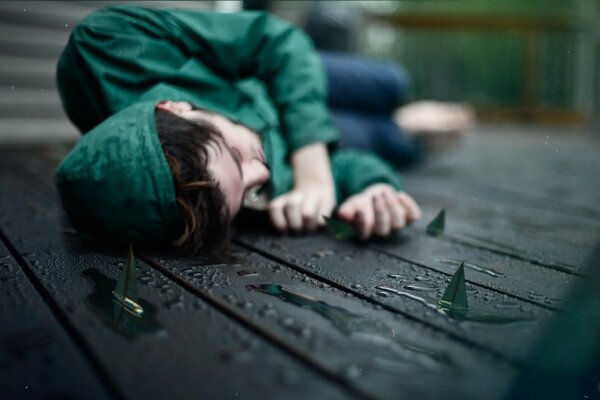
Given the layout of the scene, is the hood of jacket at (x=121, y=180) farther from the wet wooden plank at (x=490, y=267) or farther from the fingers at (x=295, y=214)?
the wet wooden plank at (x=490, y=267)

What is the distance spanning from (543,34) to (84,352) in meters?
7.35

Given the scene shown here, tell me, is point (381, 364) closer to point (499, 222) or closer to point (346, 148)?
point (499, 222)

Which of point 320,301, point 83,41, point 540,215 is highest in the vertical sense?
point 83,41

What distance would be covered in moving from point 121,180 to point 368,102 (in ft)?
5.41

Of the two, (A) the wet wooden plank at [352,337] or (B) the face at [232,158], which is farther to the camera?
(B) the face at [232,158]

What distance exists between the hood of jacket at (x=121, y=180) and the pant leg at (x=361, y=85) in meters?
1.47

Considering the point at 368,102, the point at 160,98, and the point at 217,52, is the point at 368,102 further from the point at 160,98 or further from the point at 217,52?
the point at 160,98

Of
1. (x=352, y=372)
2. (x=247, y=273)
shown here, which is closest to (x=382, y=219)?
(x=247, y=273)

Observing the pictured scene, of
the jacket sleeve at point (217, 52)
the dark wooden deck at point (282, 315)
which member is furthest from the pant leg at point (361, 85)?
the dark wooden deck at point (282, 315)

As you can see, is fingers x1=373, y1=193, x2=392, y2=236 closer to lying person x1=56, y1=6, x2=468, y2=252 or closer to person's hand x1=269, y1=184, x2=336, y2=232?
lying person x1=56, y1=6, x2=468, y2=252

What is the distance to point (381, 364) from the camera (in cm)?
59

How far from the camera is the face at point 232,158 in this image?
1035 millimetres

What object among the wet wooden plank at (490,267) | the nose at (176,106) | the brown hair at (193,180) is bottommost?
the wet wooden plank at (490,267)

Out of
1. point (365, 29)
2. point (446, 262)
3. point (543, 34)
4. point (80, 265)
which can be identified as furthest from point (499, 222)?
point (543, 34)
